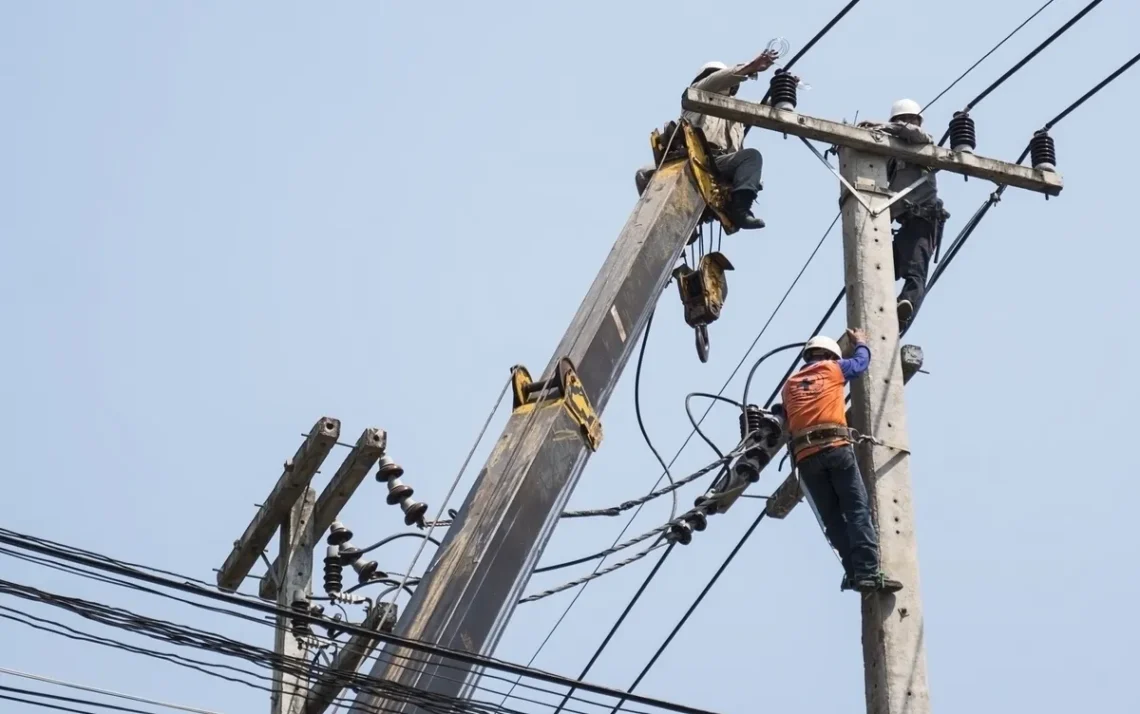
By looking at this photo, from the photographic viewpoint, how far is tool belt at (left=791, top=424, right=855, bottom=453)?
10336mm

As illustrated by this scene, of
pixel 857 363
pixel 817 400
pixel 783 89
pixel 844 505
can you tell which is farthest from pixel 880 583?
pixel 783 89

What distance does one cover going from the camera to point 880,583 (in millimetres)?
9844

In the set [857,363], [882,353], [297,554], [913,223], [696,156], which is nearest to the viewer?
[857,363]

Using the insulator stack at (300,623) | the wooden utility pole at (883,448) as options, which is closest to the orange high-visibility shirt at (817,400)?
the wooden utility pole at (883,448)

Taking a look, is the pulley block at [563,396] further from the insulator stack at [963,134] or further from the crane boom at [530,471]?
the insulator stack at [963,134]

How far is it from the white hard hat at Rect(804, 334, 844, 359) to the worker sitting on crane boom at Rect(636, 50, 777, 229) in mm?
1444

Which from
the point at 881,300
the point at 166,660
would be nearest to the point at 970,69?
the point at 881,300

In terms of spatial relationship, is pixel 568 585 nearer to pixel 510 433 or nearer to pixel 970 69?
pixel 510 433

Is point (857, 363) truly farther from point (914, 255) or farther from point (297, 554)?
point (297, 554)

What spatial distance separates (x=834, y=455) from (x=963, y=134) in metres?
2.41

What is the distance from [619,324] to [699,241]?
177 cm

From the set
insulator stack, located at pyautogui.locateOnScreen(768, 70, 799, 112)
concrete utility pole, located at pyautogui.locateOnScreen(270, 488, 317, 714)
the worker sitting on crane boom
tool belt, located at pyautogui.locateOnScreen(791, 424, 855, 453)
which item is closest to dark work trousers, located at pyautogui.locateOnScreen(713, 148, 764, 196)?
the worker sitting on crane boom

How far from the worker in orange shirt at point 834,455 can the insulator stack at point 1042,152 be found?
75.4 inches

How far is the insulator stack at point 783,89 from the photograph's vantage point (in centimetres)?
1146
